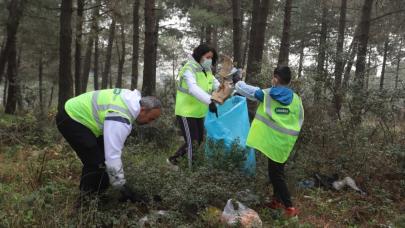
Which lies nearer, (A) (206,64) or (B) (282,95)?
→ (B) (282,95)

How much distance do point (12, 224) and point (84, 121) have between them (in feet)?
3.53

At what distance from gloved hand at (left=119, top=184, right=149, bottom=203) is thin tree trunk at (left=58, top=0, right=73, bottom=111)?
272 inches

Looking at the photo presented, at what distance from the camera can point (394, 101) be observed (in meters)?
7.27

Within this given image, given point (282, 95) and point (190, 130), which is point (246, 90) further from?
point (190, 130)

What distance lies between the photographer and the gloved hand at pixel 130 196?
443cm

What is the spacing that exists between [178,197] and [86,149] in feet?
3.22

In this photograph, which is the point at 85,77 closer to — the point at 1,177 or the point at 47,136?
the point at 47,136

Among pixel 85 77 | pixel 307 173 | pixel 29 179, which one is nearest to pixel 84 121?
pixel 29 179

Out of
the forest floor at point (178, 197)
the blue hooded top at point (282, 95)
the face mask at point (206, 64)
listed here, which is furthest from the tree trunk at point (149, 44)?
the blue hooded top at point (282, 95)

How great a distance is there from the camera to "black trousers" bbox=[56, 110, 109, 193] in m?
4.18

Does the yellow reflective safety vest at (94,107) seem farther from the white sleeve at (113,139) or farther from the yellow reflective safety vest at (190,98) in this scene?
the yellow reflective safety vest at (190,98)

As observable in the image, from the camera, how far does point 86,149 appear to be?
13.8ft

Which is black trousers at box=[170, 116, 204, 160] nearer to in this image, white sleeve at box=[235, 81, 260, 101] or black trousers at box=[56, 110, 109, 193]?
white sleeve at box=[235, 81, 260, 101]

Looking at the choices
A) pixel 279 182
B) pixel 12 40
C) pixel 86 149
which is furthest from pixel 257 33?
pixel 12 40
